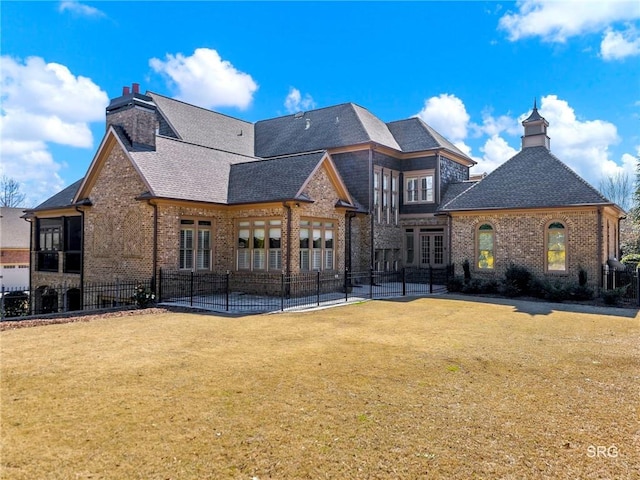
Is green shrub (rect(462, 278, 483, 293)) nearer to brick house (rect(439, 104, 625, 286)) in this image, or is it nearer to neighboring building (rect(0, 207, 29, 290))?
brick house (rect(439, 104, 625, 286))

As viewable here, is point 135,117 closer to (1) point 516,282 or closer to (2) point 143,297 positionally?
(2) point 143,297

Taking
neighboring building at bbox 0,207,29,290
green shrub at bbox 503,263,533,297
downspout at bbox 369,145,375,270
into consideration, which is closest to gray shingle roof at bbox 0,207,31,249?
neighboring building at bbox 0,207,29,290

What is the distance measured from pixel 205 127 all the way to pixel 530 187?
1972cm

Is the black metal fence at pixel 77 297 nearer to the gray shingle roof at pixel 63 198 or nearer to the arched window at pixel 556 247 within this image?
the gray shingle roof at pixel 63 198

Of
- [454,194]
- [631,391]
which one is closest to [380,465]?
[631,391]

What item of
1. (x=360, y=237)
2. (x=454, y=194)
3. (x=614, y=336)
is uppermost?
(x=454, y=194)

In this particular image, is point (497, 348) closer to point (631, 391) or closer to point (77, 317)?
point (631, 391)

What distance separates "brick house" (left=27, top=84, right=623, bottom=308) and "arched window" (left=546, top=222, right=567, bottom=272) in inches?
3.5

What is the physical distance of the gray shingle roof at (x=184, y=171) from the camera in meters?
17.7

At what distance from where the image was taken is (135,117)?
18766mm

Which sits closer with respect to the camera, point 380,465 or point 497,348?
point 380,465

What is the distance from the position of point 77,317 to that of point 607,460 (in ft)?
43.8

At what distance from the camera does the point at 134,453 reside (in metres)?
4.33

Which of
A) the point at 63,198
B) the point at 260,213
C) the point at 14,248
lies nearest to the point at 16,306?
the point at 63,198
